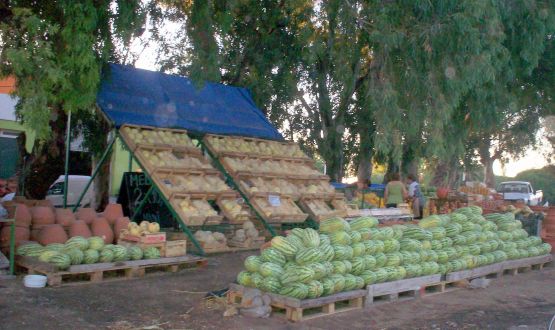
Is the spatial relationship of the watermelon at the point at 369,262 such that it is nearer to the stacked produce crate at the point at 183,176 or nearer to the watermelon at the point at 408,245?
the watermelon at the point at 408,245

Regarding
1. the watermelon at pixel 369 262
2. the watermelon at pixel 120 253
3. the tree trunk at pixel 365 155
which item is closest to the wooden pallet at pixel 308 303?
the watermelon at pixel 369 262

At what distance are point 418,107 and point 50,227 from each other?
27.0 ft

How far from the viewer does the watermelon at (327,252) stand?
7.73 meters

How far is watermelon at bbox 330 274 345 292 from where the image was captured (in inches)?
304

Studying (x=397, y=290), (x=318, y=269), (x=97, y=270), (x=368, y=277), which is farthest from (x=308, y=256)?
(x=97, y=270)

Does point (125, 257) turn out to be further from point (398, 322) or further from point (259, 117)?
point (259, 117)

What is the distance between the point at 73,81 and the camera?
34.6 ft

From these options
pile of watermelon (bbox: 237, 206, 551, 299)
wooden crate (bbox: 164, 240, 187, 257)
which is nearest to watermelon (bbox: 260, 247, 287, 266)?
pile of watermelon (bbox: 237, 206, 551, 299)

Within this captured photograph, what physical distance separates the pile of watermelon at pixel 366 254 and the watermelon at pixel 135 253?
2.41m

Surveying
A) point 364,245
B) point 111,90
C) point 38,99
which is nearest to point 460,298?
point 364,245

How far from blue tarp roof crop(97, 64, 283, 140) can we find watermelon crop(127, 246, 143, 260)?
128 inches

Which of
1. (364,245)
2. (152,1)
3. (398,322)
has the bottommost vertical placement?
(398,322)

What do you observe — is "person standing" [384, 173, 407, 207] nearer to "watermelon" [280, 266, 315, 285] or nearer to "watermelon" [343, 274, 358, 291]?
"watermelon" [343, 274, 358, 291]

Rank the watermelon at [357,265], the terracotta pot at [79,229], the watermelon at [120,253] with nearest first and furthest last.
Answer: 1. the watermelon at [357,265]
2. the watermelon at [120,253]
3. the terracotta pot at [79,229]
